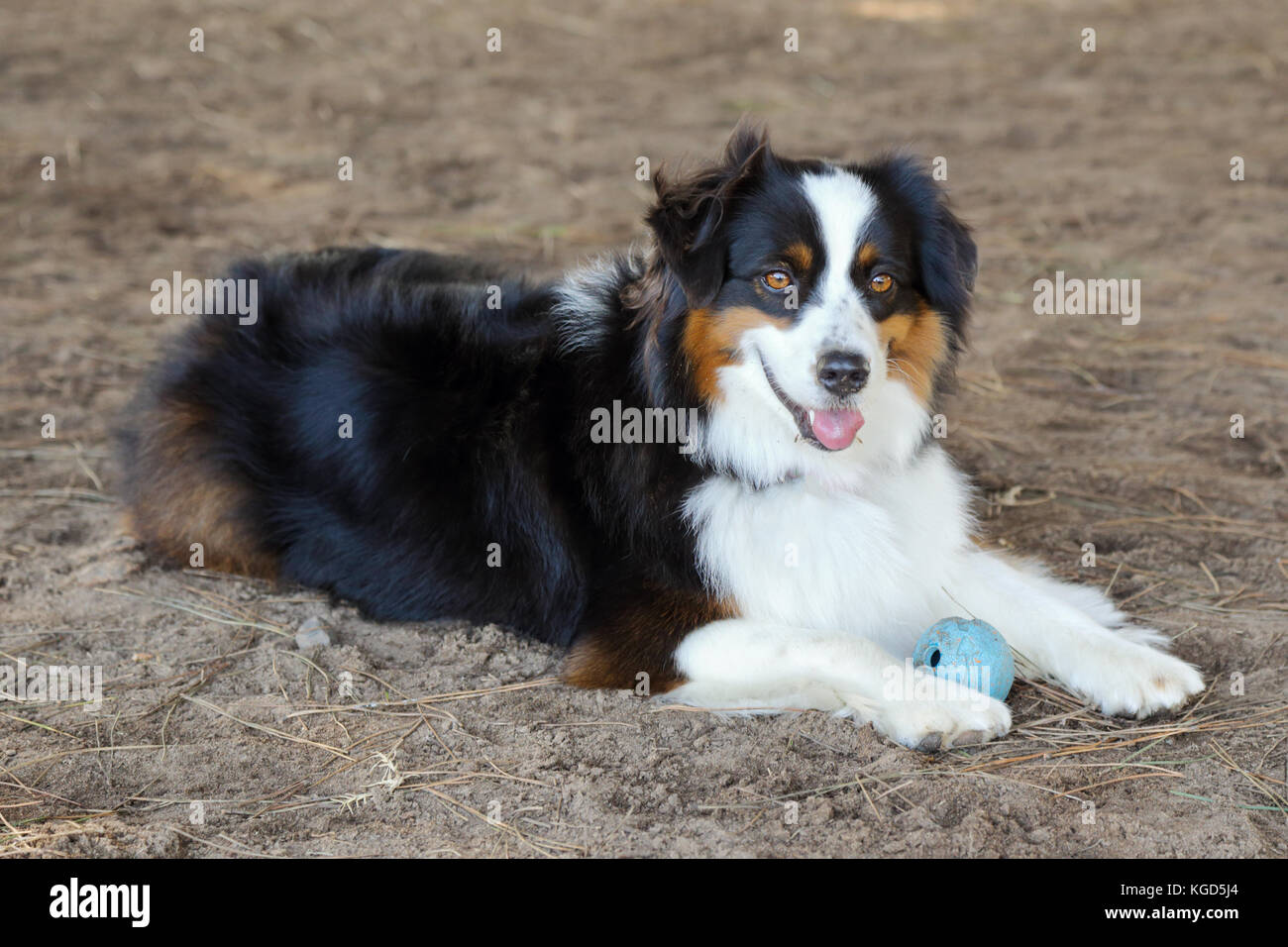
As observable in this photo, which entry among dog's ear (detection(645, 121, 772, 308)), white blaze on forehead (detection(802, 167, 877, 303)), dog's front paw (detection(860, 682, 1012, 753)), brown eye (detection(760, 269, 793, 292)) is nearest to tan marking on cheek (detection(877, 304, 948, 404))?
white blaze on forehead (detection(802, 167, 877, 303))

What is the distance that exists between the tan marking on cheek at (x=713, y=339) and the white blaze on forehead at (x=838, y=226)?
0.69ft

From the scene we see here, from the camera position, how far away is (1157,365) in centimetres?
642

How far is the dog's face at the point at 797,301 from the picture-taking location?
377 centimetres

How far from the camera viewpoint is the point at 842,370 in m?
3.66

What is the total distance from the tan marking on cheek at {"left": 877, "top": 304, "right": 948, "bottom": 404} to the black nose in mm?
304

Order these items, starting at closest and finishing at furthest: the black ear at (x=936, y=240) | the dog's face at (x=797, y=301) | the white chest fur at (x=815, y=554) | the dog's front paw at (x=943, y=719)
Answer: the dog's front paw at (x=943, y=719) → the dog's face at (x=797, y=301) → the white chest fur at (x=815, y=554) → the black ear at (x=936, y=240)

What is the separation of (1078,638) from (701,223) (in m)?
1.70

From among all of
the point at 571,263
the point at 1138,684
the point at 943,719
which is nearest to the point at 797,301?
the point at 943,719

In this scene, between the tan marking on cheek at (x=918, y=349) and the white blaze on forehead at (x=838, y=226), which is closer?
the white blaze on forehead at (x=838, y=226)

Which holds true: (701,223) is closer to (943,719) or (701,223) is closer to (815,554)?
(815,554)

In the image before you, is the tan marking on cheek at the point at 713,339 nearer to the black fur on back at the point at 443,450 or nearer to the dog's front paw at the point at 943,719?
the black fur on back at the point at 443,450

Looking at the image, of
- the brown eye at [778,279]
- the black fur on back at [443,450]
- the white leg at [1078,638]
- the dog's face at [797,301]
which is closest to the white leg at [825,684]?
the black fur on back at [443,450]

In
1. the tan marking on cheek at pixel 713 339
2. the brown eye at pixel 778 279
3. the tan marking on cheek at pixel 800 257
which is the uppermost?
the tan marking on cheek at pixel 800 257

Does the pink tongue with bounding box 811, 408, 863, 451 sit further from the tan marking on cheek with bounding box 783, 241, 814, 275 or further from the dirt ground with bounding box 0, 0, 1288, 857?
the dirt ground with bounding box 0, 0, 1288, 857
